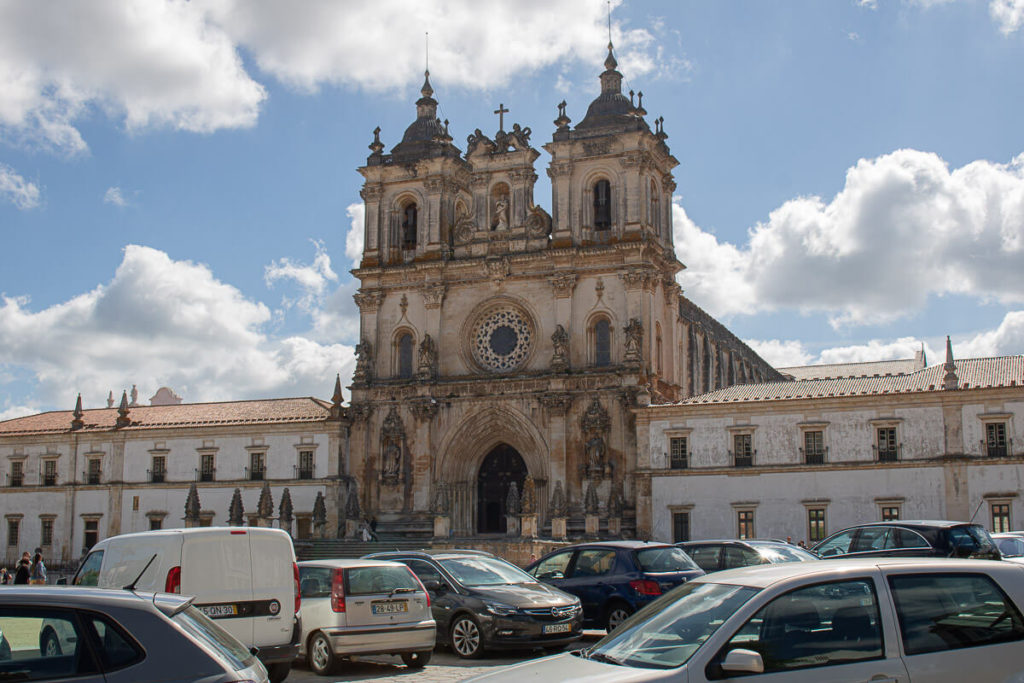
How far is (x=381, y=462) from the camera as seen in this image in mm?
47531

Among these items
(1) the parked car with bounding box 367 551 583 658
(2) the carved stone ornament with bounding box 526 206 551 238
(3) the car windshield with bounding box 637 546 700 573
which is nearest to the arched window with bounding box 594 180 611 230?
(2) the carved stone ornament with bounding box 526 206 551 238

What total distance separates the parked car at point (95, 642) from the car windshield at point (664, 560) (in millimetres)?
12067

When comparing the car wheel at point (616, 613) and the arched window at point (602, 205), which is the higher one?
the arched window at point (602, 205)

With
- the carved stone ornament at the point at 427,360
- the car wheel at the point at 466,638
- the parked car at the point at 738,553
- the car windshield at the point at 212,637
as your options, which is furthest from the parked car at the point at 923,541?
the carved stone ornament at the point at 427,360

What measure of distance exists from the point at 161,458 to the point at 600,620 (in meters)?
37.5

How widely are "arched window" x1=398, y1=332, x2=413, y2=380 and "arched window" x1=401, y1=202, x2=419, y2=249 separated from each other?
4.53m

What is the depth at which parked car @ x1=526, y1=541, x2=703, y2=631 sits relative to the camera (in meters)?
18.0

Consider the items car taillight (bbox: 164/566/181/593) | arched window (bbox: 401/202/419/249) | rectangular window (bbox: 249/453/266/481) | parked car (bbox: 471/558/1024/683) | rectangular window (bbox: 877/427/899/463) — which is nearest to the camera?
parked car (bbox: 471/558/1024/683)

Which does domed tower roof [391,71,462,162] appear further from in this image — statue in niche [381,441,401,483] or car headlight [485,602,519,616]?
car headlight [485,602,519,616]

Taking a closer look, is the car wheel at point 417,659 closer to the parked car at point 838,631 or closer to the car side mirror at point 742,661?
the parked car at point 838,631

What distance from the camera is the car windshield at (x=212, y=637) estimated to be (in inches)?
281

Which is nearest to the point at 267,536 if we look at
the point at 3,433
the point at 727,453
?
the point at 727,453

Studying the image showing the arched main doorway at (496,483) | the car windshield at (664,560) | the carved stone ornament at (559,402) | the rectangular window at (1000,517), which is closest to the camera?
the car windshield at (664,560)

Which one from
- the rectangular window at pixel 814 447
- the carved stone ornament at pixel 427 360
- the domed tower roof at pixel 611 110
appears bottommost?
the rectangular window at pixel 814 447
